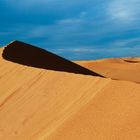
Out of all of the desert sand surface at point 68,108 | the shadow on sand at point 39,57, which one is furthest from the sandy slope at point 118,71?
the desert sand surface at point 68,108

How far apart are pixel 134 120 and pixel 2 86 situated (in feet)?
10.00

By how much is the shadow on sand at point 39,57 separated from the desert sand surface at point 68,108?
296cm

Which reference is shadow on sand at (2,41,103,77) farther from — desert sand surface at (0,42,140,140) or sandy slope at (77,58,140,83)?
desert sand surface at (0,42,140,140)

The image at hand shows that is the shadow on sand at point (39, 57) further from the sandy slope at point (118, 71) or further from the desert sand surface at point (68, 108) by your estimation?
the desert sand surface at point (68, 108)

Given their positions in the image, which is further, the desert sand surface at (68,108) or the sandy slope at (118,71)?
the sandy slope at (118,71)

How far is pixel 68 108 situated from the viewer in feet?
14.6

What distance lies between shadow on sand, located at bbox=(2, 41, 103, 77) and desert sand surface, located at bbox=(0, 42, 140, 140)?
9.72 feet

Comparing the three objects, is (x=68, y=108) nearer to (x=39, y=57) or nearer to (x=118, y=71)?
(x=39, y=57)

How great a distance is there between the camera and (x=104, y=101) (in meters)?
4.17

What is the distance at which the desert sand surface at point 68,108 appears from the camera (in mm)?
3729

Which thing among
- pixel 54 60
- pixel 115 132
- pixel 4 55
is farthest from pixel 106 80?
pixel 54 60

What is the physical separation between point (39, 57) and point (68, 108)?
530cm

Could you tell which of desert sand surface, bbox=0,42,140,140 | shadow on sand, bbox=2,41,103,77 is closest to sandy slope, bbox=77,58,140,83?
shadow on sand, bbox=2,41,103,77

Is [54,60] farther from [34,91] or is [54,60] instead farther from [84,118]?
[84,118]
